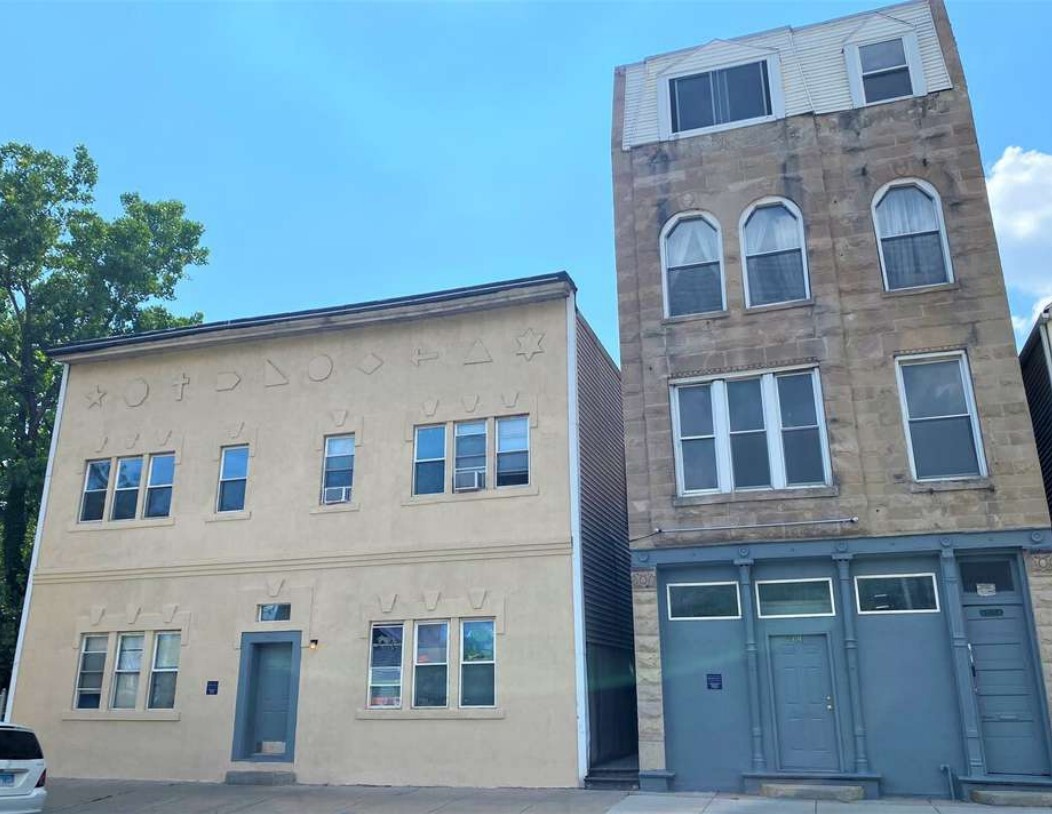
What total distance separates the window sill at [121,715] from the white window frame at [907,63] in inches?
622

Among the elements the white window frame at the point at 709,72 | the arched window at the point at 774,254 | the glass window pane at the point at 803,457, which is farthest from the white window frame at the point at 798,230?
the glass window pane at the point at 803,457

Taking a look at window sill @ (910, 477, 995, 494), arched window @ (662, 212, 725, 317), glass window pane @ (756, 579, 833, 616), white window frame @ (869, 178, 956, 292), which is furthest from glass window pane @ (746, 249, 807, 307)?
glass window pane @ (756, 579, 833, 616)

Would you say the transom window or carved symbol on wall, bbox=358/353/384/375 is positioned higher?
the transom window

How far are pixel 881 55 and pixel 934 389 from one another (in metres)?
5.90

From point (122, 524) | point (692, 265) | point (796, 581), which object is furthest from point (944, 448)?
point (122, 524)

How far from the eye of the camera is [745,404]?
13.8 meters

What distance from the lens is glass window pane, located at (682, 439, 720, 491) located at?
44.8 ft

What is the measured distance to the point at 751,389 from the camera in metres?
13.8

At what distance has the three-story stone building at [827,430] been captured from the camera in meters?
12.1

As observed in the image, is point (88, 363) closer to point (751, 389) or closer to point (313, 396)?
point (313, 396)

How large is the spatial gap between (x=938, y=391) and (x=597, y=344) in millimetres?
6283

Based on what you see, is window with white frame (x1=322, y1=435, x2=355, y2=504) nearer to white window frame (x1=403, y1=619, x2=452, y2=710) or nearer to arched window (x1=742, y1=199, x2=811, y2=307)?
white window frame (x1=403, y1=619, x2=452, y2=710)

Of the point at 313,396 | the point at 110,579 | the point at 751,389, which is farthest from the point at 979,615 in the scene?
the point at 110,579

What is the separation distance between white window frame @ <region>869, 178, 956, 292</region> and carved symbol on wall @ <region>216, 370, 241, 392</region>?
11.8 meters
